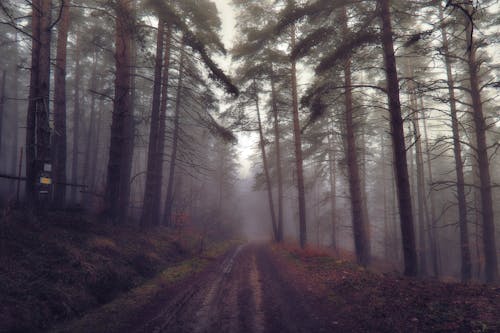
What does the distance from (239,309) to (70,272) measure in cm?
407

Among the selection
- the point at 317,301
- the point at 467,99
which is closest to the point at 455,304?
the point at 317,301

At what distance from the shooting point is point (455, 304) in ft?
17.5

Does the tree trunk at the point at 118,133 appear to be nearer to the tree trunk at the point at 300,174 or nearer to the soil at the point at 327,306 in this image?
the soil at the point at 327,306

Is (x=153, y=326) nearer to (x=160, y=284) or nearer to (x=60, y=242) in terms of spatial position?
(x=160, y=284)

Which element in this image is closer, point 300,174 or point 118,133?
point 118,133

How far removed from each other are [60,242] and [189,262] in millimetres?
5305

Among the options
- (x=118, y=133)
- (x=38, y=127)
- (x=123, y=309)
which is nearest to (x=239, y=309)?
(x=123, y=309)

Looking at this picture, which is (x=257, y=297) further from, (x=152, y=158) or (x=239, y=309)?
Result: (x=152, y=158)

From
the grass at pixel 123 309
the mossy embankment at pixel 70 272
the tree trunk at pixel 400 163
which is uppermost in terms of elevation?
the tree trunk at pixel 400 163

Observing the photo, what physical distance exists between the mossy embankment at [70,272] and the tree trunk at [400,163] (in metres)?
7.16

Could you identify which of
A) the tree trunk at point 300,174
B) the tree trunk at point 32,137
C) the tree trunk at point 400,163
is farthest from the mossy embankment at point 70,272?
the tree trunk at point 300,174

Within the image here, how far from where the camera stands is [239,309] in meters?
5.98

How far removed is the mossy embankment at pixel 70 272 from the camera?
201 inches

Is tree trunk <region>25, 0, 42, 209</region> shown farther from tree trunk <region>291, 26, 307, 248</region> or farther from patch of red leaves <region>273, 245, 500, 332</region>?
tree trunk <region>291, 26, 307, 248</region>
